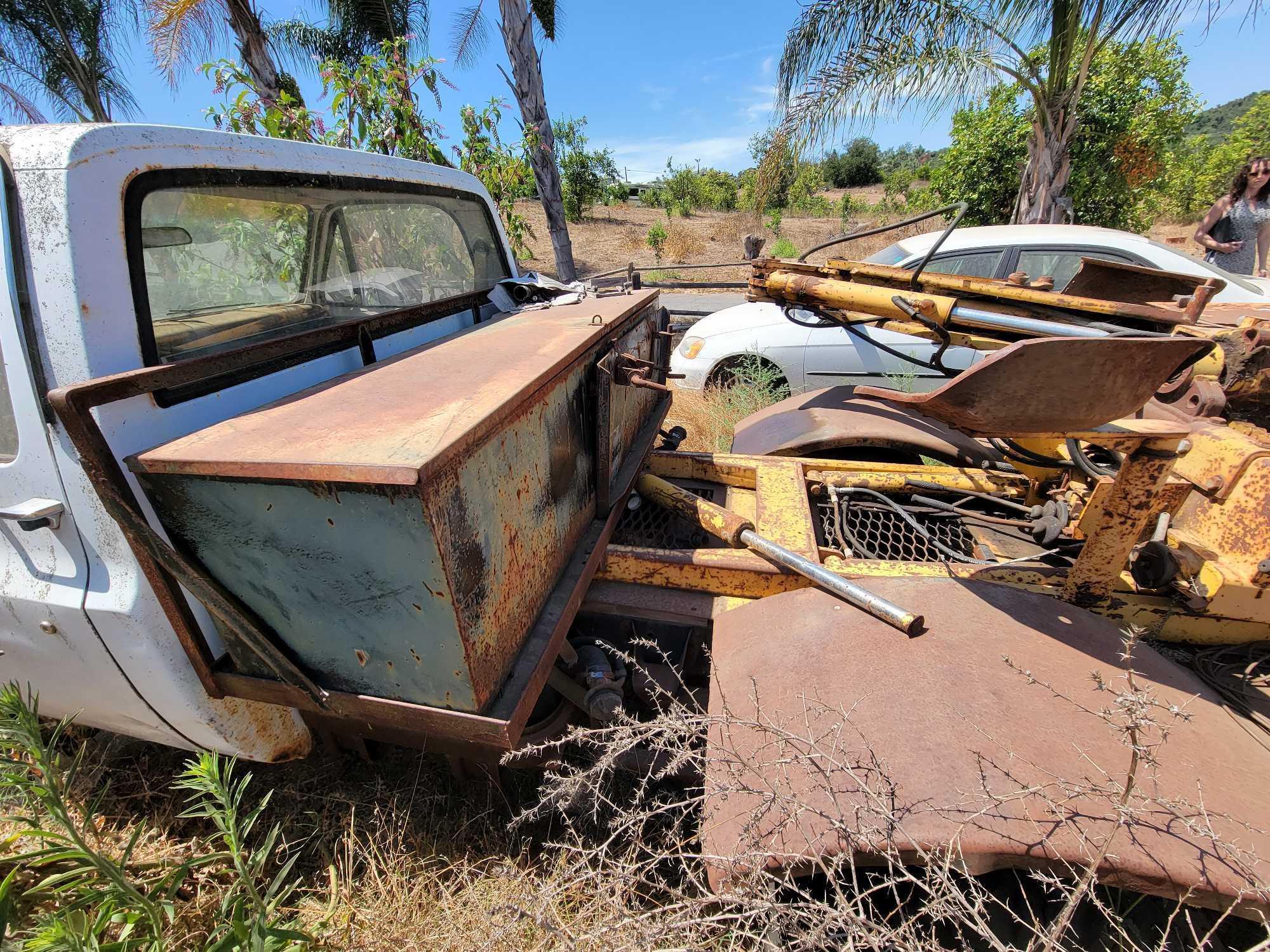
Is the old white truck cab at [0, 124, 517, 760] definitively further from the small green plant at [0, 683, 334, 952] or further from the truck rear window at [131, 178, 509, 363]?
the small green plant at [0, 683, 334, 952]

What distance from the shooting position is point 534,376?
1464mm

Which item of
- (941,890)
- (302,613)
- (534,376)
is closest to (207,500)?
(302,613)

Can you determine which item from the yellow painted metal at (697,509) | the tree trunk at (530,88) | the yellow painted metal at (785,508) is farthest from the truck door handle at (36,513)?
the tree trunk at (530,88)

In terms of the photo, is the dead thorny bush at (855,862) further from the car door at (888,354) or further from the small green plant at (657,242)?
the small green plant at (657,242)

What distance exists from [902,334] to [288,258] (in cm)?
373

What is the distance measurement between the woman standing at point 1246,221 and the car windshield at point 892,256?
151 inches

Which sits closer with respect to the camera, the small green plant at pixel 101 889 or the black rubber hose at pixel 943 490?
the small green plant at pixel 101 889

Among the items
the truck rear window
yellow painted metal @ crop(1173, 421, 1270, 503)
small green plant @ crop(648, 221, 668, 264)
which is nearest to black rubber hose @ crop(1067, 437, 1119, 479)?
yellow painted metal @ crop(1173, 421, 1270, 503)

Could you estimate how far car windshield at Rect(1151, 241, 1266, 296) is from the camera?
13.5 feet

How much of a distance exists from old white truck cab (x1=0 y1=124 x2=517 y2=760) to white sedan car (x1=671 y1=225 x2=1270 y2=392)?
3.40m

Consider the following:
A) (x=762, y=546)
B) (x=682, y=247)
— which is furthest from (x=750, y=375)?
(x=682, y=247)

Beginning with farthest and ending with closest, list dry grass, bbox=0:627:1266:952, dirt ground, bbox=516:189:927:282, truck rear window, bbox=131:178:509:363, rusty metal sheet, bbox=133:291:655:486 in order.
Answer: dirt ground, bbox=516:189:927:282 < truck rear window, bbox=131:178:509:363 < dry grass, bbox=0:627:1266:952 < rusty metal sheet, bbox=133:291:655:486

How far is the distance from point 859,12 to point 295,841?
8.77 meters

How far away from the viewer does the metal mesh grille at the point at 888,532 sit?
2.46 metres
